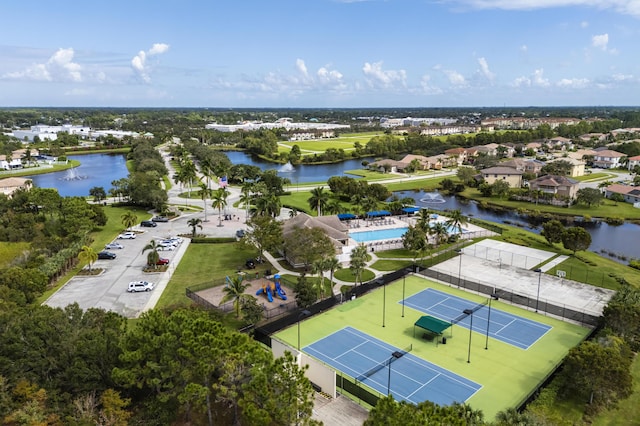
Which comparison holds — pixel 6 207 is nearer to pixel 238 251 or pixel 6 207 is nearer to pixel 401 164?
pixel 238 251

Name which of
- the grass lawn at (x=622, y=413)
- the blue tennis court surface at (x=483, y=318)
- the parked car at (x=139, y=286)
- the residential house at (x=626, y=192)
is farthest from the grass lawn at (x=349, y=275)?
the residential house at (x=626, y=192)

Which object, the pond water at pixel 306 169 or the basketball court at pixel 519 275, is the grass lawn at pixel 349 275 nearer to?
the basketball court at pixel 519 275

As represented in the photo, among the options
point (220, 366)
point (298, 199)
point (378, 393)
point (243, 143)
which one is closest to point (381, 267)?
point (378, 393)

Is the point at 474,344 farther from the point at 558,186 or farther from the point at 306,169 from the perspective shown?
the point at 306,169

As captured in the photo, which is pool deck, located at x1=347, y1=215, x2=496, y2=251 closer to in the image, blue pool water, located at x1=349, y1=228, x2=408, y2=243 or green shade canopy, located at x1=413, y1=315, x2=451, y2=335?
blue pool water, located at x1=349, y1=228, x2=408, y2=243

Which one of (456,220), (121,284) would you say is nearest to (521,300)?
(456,220)
